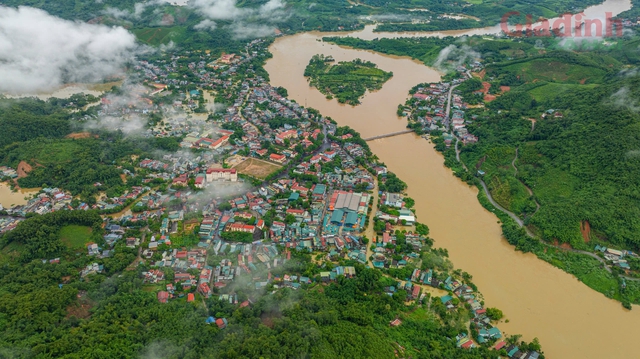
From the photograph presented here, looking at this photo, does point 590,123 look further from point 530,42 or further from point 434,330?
point 530,42

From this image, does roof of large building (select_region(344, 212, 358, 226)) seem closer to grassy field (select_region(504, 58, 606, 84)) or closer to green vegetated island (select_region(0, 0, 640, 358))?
green vegetated island (select_region(0, 0, 640, 358))

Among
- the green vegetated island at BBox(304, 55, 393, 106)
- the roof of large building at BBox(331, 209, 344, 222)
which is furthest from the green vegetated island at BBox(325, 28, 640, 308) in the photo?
the roof of large building at BBox(331, 209, 344, 222)

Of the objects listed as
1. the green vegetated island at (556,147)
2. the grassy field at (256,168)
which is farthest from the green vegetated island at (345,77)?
the grassy field at (256,168)

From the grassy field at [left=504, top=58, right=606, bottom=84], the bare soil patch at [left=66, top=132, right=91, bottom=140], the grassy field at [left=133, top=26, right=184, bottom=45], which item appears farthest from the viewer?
the grassy field at [left=133, top=26, right=184, bottom=45]

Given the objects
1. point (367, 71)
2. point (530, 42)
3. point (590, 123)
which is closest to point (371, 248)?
point (590, 123)

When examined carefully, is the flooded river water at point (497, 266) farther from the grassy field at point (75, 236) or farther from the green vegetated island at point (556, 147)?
the grassy field at point (75, 236)
